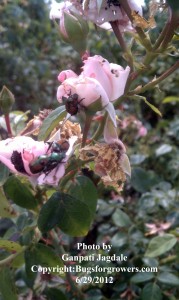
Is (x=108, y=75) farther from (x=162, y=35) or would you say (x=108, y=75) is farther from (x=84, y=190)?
(x=84, y=190)

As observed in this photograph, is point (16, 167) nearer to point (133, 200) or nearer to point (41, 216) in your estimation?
point (41, 216)

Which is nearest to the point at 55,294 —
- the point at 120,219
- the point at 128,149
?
the point at 120,219

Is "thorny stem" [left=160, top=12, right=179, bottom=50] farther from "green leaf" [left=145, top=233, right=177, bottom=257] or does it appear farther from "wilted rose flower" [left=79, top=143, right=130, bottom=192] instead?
"green leaf" [left=145, top=233, right=177, bottom=257]

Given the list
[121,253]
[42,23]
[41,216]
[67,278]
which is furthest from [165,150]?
[42,23]

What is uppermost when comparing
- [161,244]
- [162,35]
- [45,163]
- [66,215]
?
[162,35]

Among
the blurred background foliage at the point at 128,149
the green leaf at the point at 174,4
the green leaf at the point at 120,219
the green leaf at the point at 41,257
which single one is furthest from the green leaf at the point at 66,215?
the green leaf at the point at 120,219

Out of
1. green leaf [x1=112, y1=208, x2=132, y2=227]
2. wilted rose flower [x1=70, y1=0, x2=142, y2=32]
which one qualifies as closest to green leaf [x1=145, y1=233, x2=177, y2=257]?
green leaf [x1=112, y1=208, x2=132, y2=227]
